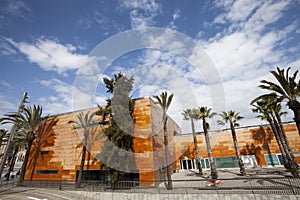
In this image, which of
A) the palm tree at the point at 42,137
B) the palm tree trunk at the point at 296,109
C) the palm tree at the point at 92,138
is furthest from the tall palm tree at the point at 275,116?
the palm tree at the point at 42,137

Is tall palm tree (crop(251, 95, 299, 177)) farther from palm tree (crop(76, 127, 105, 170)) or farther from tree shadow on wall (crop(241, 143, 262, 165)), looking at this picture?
palm tree (crop(76, 127, 105, 170))

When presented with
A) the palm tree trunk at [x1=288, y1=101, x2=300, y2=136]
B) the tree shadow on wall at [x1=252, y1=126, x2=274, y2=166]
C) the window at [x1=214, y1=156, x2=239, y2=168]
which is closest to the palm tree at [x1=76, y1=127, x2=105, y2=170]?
the palm tree trunk at [x1=288, y1=101, x2=300, y2=136]

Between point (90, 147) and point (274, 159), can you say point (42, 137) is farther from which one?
point (274, 159)

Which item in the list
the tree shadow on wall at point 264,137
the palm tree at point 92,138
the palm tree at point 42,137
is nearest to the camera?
the palm tree at point 92,138

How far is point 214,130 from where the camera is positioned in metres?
31.9

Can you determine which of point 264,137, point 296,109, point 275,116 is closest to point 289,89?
point 296,109

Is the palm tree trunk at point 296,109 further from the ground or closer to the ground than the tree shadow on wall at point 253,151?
further from the ground

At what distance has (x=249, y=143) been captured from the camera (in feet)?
94.9

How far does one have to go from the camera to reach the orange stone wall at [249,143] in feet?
88.2

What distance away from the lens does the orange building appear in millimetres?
19953

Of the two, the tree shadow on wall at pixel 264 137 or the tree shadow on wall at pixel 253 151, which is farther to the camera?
the tree shadow on wall at pixel 253 151

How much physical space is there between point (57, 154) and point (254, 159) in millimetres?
34271

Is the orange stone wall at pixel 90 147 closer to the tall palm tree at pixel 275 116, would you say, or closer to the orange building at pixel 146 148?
the orange building at pixel 146 148

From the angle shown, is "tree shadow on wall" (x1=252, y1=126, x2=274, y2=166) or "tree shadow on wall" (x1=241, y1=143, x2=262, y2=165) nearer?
"tree shadow on wall" (x1=252, y1=126, x2=274, y2=166)
